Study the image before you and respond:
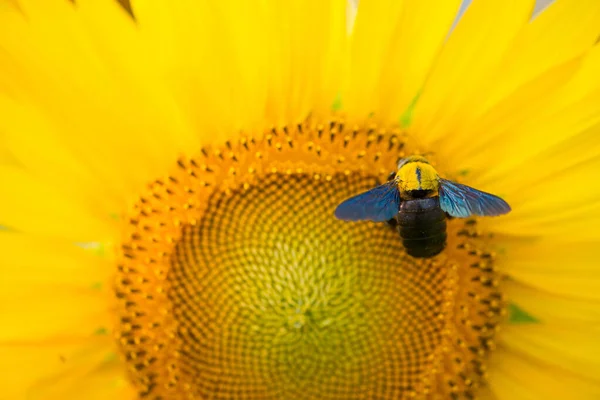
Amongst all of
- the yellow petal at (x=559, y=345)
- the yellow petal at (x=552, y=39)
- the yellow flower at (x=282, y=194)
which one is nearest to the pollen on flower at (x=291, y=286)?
the yellow flower at (x=282, y=194)

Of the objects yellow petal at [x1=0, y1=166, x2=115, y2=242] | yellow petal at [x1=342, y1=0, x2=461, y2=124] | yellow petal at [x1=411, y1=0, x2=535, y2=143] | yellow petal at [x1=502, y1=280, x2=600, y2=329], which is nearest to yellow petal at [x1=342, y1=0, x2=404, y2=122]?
yellow petal at [x1=342, y1=0, x2=461, y2=124]

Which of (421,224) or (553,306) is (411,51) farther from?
(553,306)

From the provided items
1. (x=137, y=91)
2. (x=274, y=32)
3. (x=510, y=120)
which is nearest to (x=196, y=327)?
(x=137, y=91)

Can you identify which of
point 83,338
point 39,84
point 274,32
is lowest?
point 83,338

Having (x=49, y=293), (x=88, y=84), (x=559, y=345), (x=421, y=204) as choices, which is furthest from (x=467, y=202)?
(x=49, y=293)

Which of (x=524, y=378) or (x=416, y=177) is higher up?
(x=416, y=177)

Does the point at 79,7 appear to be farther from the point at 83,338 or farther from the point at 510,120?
the point at 510,120
